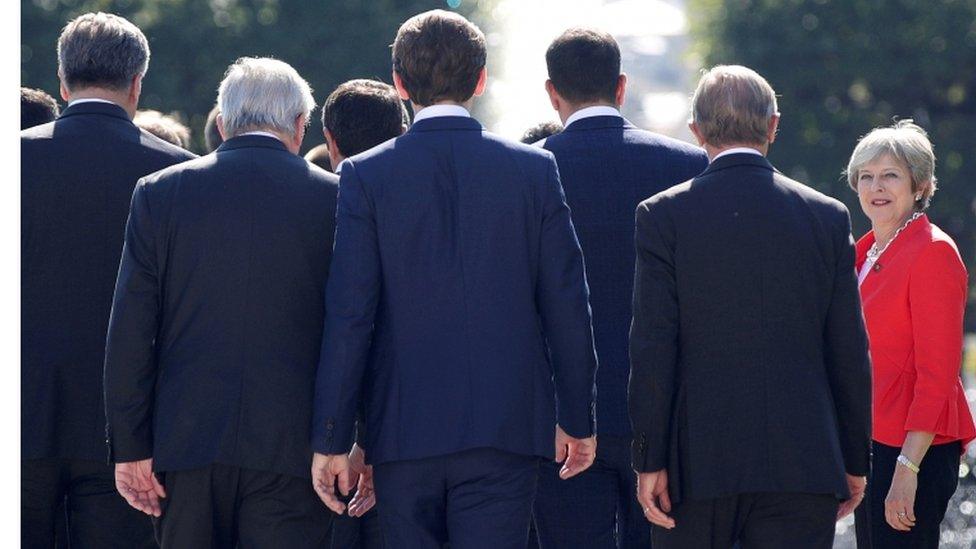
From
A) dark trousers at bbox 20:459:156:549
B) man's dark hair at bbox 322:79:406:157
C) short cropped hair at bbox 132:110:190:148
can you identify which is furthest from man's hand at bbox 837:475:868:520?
short cropped hair at bbox 132:110:190:148

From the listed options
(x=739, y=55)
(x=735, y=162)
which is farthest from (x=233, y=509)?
(x=739, y=55)

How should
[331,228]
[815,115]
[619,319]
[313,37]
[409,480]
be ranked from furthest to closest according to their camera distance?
1. [815,115]
2. [313,37]
3. [619,319]
4. [331,228]
5. [409,480]

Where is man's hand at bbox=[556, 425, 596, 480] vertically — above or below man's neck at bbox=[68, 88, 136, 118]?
below

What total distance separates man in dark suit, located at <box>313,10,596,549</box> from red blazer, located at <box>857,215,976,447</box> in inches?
55.4

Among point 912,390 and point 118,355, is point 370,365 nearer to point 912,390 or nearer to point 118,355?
point 118,355

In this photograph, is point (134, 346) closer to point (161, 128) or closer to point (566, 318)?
point (566, 318)

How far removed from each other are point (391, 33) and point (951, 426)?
96.5 feet

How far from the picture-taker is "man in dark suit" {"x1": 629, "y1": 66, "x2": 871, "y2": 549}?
15.3ft

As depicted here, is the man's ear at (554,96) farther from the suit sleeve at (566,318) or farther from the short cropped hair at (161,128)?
the short cropped hair at (161,128)

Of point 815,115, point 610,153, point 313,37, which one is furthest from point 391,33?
point 610,153

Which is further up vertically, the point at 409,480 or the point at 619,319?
the point at 619,319

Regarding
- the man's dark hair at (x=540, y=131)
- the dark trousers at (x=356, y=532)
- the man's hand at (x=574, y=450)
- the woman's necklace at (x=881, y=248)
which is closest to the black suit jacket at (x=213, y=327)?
the man's hand at (x=574, y=450)

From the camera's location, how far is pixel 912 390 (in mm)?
5695

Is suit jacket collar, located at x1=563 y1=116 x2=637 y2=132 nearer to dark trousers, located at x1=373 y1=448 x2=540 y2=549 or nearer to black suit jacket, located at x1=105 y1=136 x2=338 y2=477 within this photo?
black suit jacket, located at x1=105 y1=136 x2=338 y2=477
